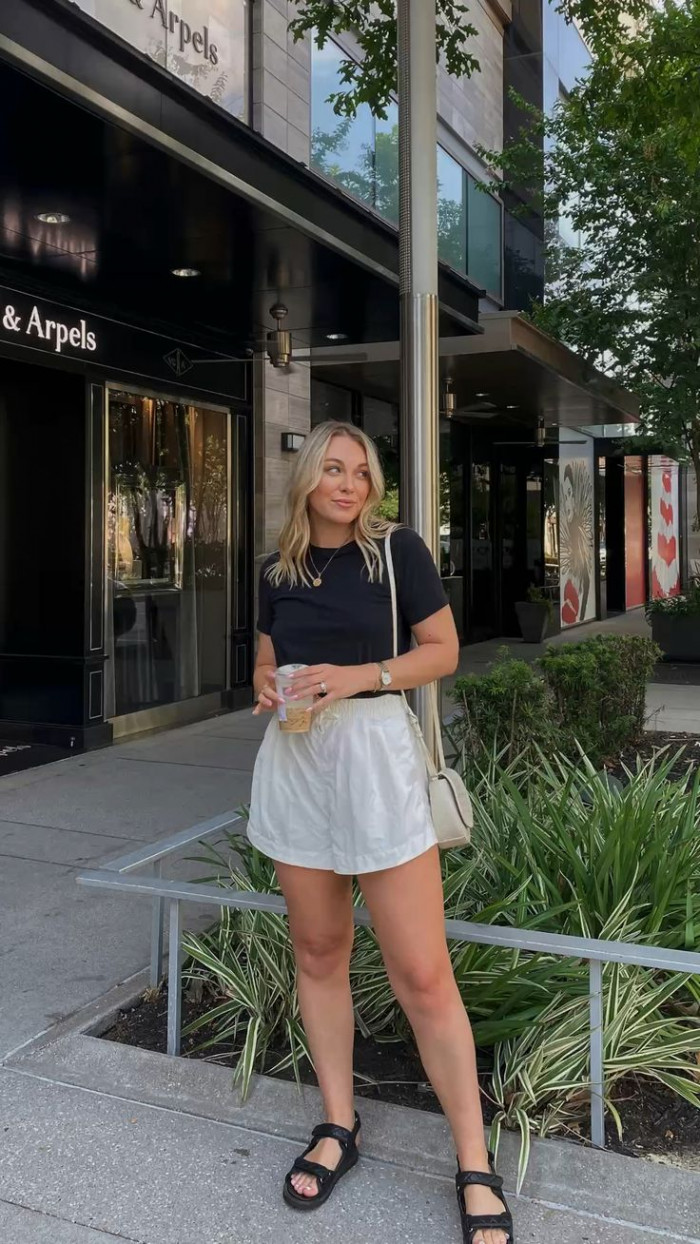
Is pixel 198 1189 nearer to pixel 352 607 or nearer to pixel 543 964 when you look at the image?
pixel 543 964

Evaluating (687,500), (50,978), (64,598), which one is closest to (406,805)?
(50,978)

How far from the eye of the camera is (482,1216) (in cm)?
237

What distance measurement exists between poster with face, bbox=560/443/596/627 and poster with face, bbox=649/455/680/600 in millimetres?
5592

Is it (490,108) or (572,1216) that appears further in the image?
(490,108)

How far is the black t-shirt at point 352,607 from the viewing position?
2.49m

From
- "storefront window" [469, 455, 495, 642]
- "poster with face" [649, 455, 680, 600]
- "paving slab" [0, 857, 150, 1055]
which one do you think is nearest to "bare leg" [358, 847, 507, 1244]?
"paving slab" [0, 857, 150, 1055]

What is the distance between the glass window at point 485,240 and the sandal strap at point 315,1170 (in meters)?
11.9

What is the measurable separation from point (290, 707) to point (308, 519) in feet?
1.81

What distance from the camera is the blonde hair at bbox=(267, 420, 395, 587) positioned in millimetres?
2514

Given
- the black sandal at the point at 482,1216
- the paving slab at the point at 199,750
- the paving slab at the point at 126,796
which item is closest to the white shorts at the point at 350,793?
the black sandal at the point at 482,1216

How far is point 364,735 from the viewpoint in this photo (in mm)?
2453

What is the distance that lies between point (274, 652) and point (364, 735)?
341 millimetres

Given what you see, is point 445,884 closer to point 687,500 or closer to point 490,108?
point 490,108

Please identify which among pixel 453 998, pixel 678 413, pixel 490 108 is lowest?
pixel 453 998
